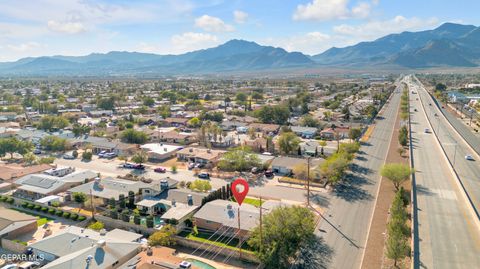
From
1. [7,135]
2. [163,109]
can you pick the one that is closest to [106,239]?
[7,135]

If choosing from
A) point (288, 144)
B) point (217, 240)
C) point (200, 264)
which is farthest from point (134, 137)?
point (200, 264)

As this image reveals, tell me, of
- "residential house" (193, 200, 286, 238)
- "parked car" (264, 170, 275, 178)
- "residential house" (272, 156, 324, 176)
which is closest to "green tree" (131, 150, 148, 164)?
"parked car" (264, 170, 275, 178)

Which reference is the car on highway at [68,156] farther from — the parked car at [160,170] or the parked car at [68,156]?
the parked car at [160,170]

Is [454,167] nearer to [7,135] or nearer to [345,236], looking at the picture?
[345,236]

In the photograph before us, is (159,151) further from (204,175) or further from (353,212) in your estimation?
(353,212)

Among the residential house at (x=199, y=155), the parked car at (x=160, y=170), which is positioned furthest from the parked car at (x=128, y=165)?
the residential house at (x=199, y=155)
